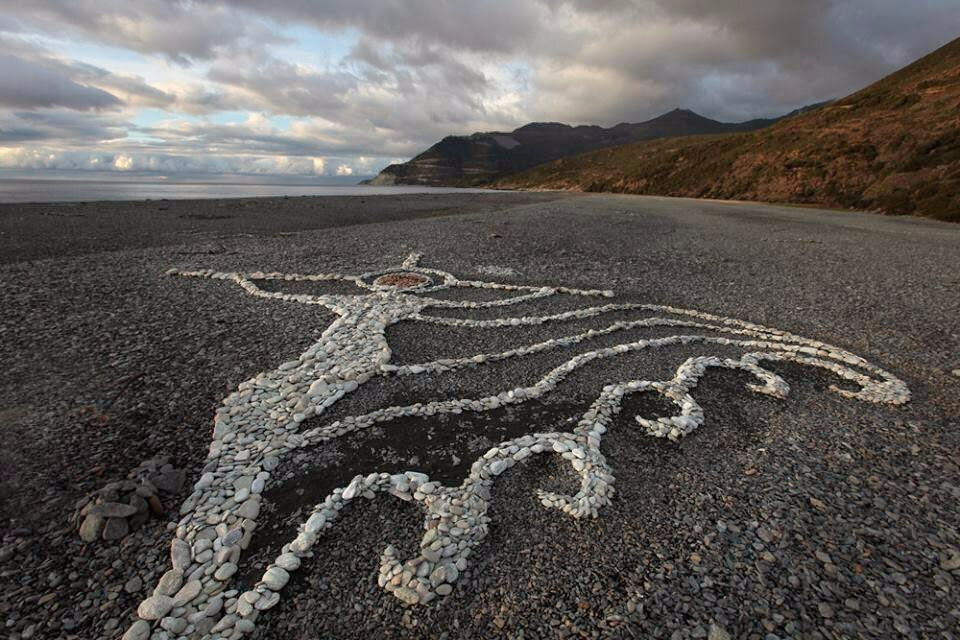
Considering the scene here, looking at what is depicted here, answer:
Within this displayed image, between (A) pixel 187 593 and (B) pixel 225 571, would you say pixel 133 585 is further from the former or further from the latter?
(B) pixel 225 571

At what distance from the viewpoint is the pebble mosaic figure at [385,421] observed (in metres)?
4.56

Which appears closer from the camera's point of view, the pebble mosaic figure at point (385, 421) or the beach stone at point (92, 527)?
the pebble mosaic figure at point (385, 421)

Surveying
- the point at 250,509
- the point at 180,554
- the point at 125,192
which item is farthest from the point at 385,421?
the point at 125,192

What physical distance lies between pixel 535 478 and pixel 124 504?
5031 millimetres

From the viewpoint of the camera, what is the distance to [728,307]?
14227 mm

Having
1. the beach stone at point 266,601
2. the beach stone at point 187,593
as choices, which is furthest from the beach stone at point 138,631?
the beach stone at point 266,601

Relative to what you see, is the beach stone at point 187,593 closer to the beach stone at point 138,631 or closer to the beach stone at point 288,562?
the beach stone at point 138,631

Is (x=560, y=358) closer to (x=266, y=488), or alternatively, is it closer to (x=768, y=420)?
(x=768, y=420)

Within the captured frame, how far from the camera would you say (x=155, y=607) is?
429cm

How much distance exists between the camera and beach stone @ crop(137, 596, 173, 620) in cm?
423

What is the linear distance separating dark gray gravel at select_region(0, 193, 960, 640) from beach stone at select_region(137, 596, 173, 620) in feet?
0.49

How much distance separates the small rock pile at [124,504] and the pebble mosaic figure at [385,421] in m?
0.38

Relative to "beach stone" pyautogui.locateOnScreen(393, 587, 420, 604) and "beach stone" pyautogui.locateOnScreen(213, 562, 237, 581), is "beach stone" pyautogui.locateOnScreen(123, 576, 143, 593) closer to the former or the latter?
"beach stone" pyautogui.locateOnScreen(213, 562, 237, 581)

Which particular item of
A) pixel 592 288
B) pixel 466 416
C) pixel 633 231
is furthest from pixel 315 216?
pixel 466 416
